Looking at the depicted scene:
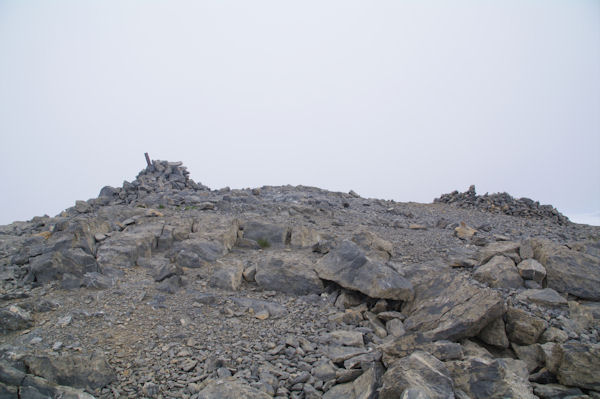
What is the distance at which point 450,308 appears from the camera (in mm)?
5770

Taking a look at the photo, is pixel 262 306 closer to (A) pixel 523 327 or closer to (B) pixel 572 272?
(A) pixel 523 327

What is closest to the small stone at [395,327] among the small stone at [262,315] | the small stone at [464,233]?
the small stone at [262,315]

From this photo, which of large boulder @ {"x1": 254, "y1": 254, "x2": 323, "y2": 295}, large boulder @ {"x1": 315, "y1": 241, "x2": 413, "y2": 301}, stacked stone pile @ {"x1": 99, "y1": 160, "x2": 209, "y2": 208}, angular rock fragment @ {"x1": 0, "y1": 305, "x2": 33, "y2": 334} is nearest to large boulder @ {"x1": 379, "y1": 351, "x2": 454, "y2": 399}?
large boulder @ {"x1": 315, "y1": 241, "x2": 413, "y2": 301}

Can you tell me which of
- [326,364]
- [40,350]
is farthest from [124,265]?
[326,364]

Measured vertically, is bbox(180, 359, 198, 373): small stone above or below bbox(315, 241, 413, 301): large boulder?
below

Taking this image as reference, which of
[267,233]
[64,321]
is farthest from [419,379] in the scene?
[267,233]

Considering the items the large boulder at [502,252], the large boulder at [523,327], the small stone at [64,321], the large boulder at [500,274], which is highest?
the large boulder at [502,252]

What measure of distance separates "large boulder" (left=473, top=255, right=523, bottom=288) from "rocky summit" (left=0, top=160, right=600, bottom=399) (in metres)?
0.03

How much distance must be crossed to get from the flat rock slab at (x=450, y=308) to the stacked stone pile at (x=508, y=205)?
14.1 meters

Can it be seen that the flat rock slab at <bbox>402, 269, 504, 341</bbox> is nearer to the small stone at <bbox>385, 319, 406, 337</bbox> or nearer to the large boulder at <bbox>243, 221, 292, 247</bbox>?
the small stone at <bbox>385, 319, 406, 337</bbox>

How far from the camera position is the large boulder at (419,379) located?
12.6ft

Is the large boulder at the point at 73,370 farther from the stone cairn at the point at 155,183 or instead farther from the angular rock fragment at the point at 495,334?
the stone cairn at the point at 155,183

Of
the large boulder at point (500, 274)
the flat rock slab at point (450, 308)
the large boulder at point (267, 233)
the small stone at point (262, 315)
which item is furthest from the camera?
the large boulder at point (267, 233)

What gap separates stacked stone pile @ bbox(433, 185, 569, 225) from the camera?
18.1m
